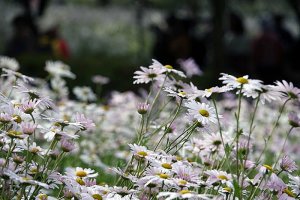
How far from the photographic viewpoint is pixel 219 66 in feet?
44.7

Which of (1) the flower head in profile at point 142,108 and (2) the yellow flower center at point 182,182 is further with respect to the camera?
(1) the flower head in profile at point 142,108

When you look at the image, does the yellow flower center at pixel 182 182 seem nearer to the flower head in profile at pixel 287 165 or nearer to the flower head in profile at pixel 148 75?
the flower head in profile at pixel 287 165

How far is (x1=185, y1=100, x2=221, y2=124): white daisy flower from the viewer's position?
2.79m

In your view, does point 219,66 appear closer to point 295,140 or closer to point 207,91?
point 295,140

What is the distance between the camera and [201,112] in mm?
2820

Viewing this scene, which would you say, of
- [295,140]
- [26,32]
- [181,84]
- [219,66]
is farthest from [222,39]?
[181,84]

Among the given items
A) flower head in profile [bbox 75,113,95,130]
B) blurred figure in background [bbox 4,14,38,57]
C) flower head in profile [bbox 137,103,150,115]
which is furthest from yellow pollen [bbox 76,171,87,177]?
blurred figure in background [bbox 4,14,38,57]

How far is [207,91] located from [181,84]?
476mm

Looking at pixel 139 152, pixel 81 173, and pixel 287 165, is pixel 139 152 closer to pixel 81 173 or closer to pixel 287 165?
pixel 81 173

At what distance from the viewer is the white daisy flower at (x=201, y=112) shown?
9.14 ft

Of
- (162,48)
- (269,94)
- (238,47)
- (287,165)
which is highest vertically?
(238,47)

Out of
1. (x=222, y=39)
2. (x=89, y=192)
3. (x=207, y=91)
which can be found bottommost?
(x=89, y=192)

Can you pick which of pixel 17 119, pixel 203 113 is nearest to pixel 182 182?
pixel 203 113

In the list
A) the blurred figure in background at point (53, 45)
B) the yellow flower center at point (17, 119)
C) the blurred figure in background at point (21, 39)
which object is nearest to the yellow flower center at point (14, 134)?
the yellow flower center at point (17, 119)
